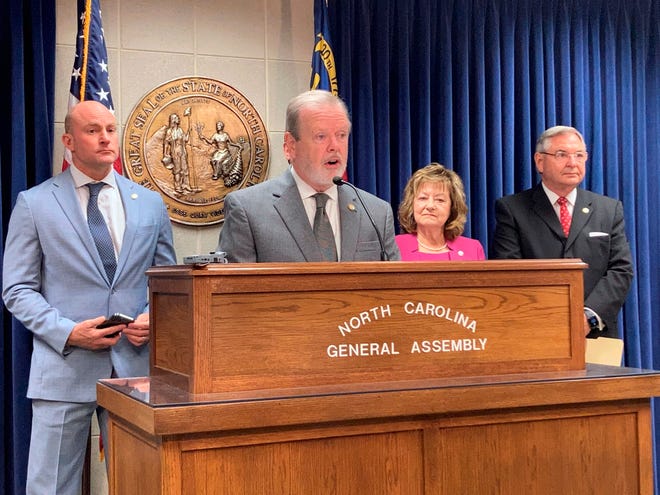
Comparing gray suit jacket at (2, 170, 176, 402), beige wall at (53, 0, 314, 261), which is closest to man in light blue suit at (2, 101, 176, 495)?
gray suit jacket at (2, 170, 176, 402)

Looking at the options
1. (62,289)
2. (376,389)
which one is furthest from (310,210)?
(62,289)

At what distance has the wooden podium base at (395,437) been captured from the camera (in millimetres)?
1924

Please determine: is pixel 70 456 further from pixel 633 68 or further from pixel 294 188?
pixel 633 68

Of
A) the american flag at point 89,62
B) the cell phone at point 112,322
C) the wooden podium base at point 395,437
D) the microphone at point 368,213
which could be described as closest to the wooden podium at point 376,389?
the wooden podium base at point 395,437

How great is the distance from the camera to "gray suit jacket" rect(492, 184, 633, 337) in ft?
13.6

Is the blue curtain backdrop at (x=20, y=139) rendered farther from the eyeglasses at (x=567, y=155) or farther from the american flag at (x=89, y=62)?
the eyeglasses at (x=567, y=155)

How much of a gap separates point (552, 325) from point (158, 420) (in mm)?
1124

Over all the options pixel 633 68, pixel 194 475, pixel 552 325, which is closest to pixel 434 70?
pixel 633 68

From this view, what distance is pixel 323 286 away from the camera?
7.03ft

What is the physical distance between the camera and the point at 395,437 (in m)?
2.12

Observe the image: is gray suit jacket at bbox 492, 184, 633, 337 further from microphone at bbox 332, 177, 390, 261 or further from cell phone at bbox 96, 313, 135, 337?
cell phone at bbox 96, 313, 135, 337

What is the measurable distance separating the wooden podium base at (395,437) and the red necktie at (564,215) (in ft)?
6.12

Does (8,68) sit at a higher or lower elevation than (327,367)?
higher

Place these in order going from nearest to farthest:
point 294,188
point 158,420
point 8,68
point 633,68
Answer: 1. point 158,420
2. point 294,188
3. point 8,68
4. point 633,68
